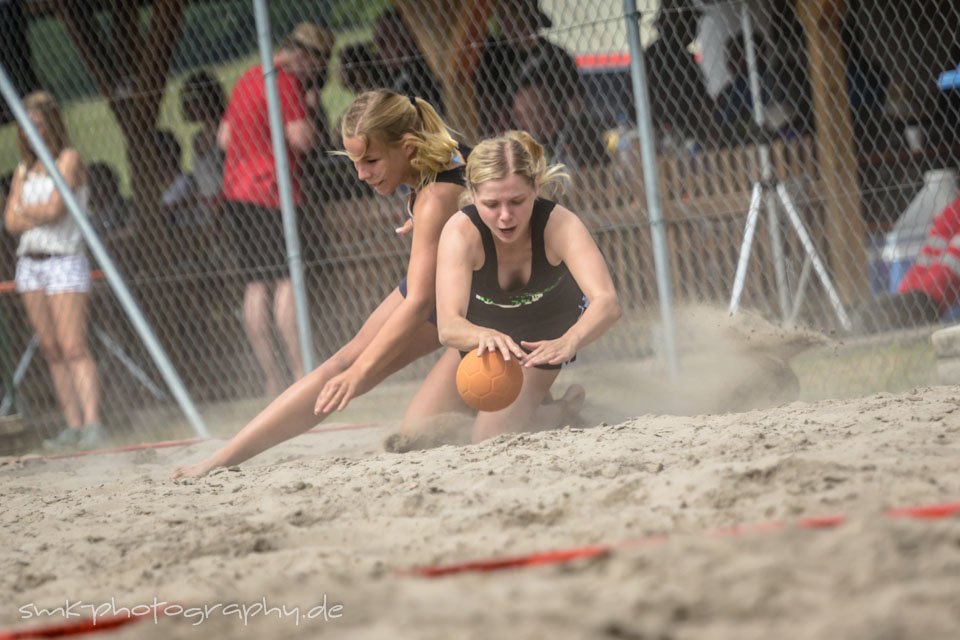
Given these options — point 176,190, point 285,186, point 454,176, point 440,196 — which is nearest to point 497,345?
point 440,196

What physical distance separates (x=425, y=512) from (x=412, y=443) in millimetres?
1575

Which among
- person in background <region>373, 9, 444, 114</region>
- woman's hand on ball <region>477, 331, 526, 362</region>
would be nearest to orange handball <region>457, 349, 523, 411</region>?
woman's hand on ball <region>477, 331, 526, 362</region>

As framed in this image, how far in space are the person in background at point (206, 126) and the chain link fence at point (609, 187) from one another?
15 mm

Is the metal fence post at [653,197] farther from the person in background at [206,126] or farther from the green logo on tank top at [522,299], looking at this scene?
the person in background at [206,126]

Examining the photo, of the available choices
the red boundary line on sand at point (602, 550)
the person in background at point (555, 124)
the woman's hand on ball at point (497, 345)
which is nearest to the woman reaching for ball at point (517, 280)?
the woman's hand on ball at point (497, 345)

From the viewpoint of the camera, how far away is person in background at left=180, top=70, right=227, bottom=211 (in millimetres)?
8016

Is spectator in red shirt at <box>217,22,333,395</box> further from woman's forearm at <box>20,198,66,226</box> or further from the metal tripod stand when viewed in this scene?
the metal tripod stand

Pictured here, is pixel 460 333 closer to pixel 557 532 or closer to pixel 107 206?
pixel 557 532

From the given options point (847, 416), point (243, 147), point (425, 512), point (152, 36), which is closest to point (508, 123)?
point (243, 147)

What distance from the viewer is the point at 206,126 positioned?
320 inches

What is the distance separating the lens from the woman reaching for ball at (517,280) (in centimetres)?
442

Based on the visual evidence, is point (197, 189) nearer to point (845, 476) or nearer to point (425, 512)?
point (425, 512)

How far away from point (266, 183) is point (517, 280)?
2741 millimetres

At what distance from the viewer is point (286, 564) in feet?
8.85
